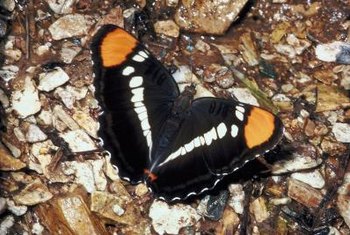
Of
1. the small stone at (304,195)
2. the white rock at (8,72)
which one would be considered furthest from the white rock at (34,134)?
the small stone at (304,195)

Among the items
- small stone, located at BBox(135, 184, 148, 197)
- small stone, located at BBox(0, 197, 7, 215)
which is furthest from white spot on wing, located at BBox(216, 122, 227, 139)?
small stone, located at BBox(0, 197, 7, 215)

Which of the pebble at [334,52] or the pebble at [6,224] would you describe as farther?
the pebble at [334,52]

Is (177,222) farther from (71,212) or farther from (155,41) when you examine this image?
(155,41)

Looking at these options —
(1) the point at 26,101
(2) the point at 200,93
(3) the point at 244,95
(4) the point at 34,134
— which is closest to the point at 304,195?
(3) the point at 244,95

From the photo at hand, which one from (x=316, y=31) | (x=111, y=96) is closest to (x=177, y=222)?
(x=111, y=96)

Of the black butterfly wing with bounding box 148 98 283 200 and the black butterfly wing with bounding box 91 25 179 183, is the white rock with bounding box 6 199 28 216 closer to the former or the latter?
the black butterfly wing with bounding box 91 25 179 183

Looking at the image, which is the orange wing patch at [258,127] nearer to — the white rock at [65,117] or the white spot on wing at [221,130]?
the white spot on wing at [221,130]
